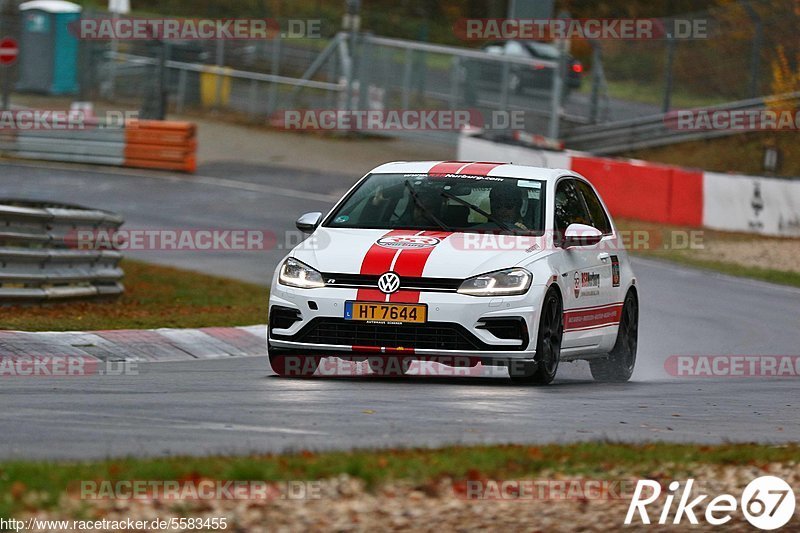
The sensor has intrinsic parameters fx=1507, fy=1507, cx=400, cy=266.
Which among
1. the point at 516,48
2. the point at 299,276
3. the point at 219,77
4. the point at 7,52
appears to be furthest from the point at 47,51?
the point at 299,276

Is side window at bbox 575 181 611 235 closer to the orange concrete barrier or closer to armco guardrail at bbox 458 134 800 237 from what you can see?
armco guardrail at bbox 458 134 800 237

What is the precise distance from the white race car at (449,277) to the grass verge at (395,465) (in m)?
2.35

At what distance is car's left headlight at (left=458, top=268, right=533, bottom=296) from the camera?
31.2 ft

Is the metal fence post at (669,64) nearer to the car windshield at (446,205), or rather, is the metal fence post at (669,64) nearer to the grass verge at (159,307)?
the grass verge at (159,307)

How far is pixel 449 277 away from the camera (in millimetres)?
9508

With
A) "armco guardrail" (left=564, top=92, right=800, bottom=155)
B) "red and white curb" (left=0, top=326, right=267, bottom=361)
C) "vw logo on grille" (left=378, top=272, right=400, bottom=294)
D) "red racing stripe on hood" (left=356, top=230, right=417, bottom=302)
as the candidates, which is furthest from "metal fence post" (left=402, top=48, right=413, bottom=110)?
"vw logo on grille" (left=378, top=272, right=400, bottom=294)

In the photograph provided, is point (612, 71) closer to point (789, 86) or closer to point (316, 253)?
point (789, 86)

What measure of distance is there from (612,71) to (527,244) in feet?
79.8

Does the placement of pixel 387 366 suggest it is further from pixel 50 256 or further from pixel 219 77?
pixel 219 77

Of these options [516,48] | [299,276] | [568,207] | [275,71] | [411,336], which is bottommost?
[411,336]

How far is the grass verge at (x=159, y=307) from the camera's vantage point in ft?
41.6

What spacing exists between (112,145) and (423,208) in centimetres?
2138

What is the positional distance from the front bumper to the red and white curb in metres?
2.12

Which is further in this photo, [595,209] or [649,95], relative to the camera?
[649,95]
